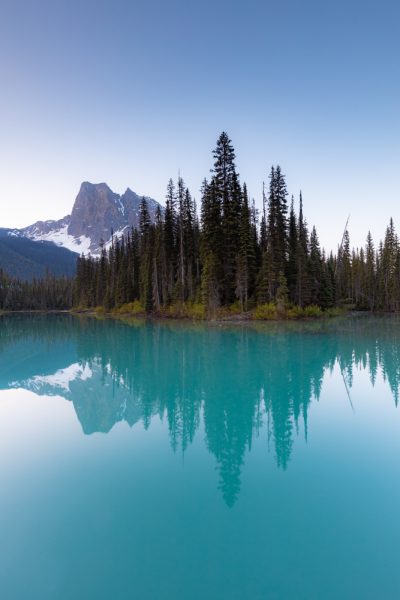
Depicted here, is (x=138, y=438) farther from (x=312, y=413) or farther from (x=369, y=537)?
(x=369, y=537)

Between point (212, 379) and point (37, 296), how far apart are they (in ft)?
459

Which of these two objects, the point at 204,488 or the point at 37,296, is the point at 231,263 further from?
the point at 37,296

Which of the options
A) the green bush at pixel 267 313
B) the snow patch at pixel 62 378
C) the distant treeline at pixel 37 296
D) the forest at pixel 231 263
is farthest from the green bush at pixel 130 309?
the distant treeline at pixel 37 296

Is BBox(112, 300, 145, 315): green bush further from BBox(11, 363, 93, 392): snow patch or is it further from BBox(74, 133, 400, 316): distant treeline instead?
BBox(11, 363, 93, 392): snow patch

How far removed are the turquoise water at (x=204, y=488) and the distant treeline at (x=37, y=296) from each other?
130 m

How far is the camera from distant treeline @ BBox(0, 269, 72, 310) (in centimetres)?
13725

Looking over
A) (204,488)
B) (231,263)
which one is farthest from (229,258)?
(204,488)

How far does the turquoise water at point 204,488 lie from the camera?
16.3 ft

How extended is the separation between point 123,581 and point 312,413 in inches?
333

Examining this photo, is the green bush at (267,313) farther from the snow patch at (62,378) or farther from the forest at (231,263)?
the snow patch at (62,378)

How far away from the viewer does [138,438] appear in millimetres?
10461

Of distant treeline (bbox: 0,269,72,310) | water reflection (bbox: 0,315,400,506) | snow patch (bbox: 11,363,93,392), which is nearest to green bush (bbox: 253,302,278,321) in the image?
water reflection (bbox: 0,315,400,506)

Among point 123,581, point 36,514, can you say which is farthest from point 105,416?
point 123,581

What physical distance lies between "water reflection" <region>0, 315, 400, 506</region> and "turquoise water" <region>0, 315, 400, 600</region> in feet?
0.31
